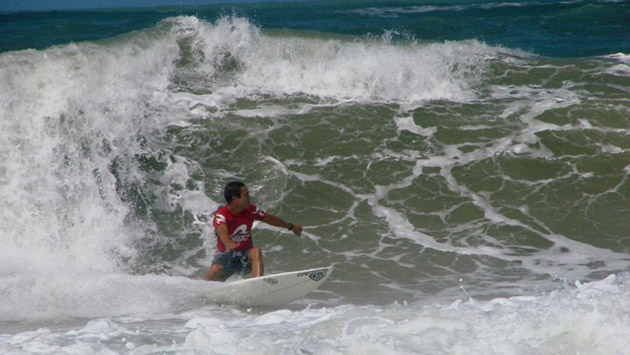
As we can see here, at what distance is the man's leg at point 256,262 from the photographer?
7073mm

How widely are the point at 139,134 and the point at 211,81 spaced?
2.10m

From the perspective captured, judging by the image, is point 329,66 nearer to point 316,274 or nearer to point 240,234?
point 240,234

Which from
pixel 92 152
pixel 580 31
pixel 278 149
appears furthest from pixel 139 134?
pixel 580 31

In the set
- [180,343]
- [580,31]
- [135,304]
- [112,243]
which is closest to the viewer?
[180,343]

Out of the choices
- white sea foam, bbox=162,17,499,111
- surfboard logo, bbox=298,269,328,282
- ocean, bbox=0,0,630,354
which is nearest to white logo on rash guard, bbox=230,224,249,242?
ocean, bbox=0,0,630,354

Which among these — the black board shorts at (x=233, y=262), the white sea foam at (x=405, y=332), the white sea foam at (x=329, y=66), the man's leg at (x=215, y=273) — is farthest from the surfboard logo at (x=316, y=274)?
the white sea foam at (x=329, y=66)

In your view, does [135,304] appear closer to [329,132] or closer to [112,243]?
[112,243]

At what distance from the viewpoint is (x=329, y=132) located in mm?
11555

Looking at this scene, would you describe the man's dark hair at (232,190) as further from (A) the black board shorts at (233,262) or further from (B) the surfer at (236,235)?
(A) the black board shorts at (233,262)

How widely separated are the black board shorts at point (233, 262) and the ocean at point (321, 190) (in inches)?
8.7

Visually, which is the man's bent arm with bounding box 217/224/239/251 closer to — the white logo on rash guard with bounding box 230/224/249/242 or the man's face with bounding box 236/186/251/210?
the white logo on rash guard with bounding box 230/224/249/242

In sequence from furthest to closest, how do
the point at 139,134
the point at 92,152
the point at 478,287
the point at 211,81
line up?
the point at 211,81 < the point at 139,134 < the point at 92,152 < the point at 478,287

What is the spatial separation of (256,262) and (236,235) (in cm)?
29

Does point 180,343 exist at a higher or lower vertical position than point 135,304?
higher
